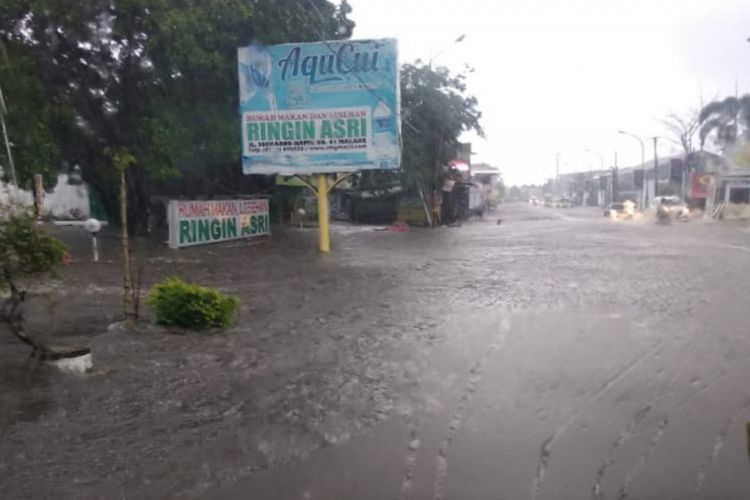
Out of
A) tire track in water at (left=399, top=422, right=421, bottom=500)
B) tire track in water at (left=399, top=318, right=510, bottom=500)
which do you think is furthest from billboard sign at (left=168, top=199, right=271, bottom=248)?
tire track in water at (left=399, top=422, right=421, bottom=500)

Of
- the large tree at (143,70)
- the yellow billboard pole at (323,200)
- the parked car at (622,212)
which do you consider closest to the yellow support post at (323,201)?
the yellow billboard pole at (323,200)

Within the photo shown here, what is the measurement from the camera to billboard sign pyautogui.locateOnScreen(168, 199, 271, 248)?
2050cm

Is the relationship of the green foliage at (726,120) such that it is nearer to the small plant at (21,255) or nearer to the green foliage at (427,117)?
the green foliage at (427,117)

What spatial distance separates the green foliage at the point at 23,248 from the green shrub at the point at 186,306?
7.02 feet

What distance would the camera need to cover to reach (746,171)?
40906 mm

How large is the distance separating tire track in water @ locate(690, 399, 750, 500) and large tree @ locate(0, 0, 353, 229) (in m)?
16.8

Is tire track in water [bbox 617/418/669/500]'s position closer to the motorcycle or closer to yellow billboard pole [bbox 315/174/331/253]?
yellow billboard pole [bbox 315/174/331/253]

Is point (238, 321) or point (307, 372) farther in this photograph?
point (238, 321)

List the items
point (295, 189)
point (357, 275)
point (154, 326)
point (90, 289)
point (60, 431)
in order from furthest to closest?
point (295, 189) → point (357, 275) → point (90, 289) → point (154, 326) → point (60, 431)

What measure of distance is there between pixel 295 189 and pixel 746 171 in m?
24.8

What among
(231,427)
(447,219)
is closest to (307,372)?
(231,427)

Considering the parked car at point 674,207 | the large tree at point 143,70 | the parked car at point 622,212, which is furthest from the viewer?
the parked car at point 622,212

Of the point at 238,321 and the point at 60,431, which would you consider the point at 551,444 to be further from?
the point at 238,321

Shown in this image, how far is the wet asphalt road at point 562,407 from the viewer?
429 cm
